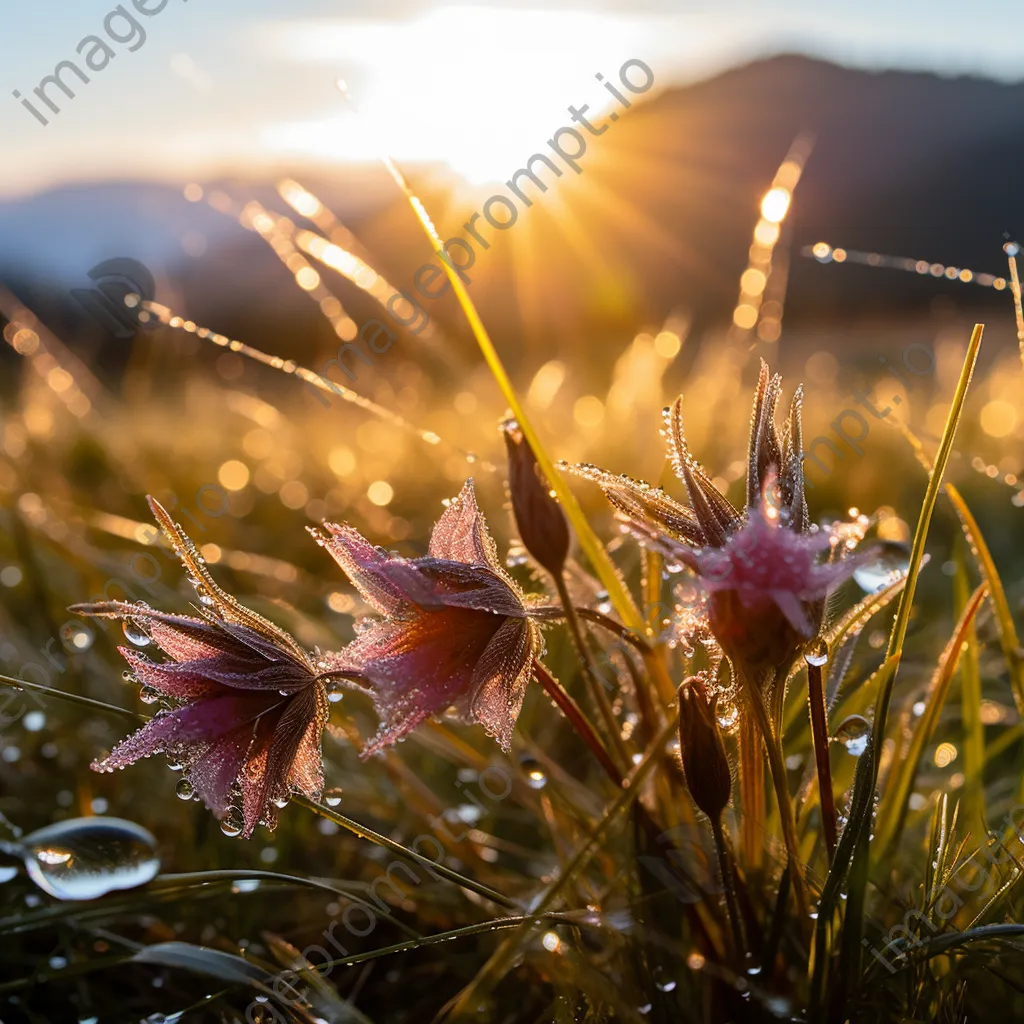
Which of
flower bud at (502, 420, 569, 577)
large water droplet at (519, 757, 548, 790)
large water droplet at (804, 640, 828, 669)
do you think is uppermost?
large water droplet at (804, 640, 828, 669)

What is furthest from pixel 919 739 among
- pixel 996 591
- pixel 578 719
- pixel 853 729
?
pixel 578 719

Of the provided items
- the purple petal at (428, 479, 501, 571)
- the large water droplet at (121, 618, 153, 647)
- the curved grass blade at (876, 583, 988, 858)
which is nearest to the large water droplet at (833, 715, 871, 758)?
the curved grass blade at (876, 583, 988, 858)

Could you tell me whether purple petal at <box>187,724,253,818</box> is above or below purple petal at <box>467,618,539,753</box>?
below

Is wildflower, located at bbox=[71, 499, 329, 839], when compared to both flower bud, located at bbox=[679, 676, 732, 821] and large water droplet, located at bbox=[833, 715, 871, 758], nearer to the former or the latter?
flower bud, located at bbox=[679, 676, 732, 821]

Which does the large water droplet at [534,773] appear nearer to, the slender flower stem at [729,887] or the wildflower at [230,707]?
the slender flower stem at [729,887]

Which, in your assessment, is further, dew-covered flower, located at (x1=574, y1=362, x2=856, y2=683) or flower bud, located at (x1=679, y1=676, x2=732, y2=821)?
flower bud, located at (x1=679, y1=676, x2=732, y2=821)
